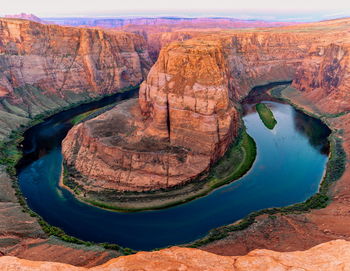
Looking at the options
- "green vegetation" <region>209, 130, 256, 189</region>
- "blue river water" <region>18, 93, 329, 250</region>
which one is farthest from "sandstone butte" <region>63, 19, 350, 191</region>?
"blue river water" <region>18, 93, 329, 250</region>

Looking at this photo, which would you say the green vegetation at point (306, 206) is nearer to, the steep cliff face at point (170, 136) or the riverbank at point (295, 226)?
the riverbank at point (295, 226)

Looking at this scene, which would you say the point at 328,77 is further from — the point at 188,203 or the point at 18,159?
the point at 18,159

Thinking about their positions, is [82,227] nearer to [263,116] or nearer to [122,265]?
[122,265]

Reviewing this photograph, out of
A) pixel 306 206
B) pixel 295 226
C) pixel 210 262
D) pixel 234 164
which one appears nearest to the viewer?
pixel 210 262

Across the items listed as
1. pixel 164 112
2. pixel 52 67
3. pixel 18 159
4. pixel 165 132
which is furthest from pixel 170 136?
pixel 52 67

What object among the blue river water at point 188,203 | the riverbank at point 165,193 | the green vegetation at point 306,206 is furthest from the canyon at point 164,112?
the blue river water at point 188,203

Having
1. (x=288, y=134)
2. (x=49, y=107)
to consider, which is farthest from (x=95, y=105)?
(x=288, y=134)
